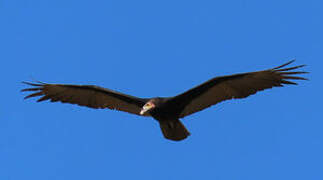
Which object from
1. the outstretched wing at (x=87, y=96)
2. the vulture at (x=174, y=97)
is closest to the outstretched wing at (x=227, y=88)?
the vulture at (x=174, y=97)

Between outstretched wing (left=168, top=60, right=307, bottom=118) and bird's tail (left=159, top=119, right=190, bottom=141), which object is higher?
outstretched wing (left=168, top=60, right=307, bottom=118)

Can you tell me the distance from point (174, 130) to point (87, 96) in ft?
6.40

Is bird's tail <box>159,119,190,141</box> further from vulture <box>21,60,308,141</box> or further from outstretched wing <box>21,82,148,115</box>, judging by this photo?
outstretched wing <box>21,82,148,115</box>

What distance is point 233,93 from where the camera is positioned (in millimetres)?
11023

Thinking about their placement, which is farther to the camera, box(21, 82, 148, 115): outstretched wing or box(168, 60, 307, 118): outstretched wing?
box(21, 82, 148, 115): outstretched wing

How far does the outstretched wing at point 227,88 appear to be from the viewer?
10.6 meters

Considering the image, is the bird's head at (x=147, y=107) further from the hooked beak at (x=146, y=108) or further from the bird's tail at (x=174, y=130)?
the bird's tail at (x=174, y=130)

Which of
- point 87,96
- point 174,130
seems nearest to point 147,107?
point 174,130

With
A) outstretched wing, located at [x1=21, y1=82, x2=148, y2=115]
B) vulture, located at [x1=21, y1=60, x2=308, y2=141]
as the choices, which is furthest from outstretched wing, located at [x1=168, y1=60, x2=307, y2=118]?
outstretched wing, located at [x1=21, y1=82, x2=148, y2=115]

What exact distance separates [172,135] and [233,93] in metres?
1.46

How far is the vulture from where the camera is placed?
35.3 feet

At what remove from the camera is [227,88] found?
11.0m

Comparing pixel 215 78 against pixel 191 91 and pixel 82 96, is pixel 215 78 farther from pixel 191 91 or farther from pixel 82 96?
pixel 82 96

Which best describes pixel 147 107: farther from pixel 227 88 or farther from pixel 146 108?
pixel 227 88
